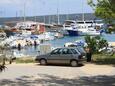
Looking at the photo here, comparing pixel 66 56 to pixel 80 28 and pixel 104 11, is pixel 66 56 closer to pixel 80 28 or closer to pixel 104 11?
pixel 104 11

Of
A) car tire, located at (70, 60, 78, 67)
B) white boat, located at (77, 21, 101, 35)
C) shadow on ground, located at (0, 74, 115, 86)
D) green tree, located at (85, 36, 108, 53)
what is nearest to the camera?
shadow on ground, located at (0, 74, 115, 86)

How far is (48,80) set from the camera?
20.3 metres

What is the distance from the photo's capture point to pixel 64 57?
29.8m

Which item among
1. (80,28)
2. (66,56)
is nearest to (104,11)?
(66,56)

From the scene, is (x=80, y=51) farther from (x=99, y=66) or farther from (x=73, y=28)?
(x=73, y=28)

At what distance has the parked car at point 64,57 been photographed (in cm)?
2936

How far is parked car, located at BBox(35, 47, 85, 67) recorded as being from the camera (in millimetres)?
29359

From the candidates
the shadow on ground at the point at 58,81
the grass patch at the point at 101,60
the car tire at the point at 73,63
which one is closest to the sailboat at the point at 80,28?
the grass patch at the point at 101,60

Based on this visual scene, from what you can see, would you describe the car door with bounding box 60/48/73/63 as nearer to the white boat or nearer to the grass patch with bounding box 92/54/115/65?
the grass patch with bounding box 92/54/115/65

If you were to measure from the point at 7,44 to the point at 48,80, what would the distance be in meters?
11.5

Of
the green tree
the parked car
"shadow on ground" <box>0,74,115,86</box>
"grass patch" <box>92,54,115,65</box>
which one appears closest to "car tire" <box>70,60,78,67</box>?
the parked car

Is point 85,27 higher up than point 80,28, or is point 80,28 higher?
point 85,27

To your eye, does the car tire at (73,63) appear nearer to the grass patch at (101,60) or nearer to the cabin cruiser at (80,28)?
the grass patch at (101,60)

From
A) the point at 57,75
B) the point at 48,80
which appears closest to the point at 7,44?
the point at 48,80
